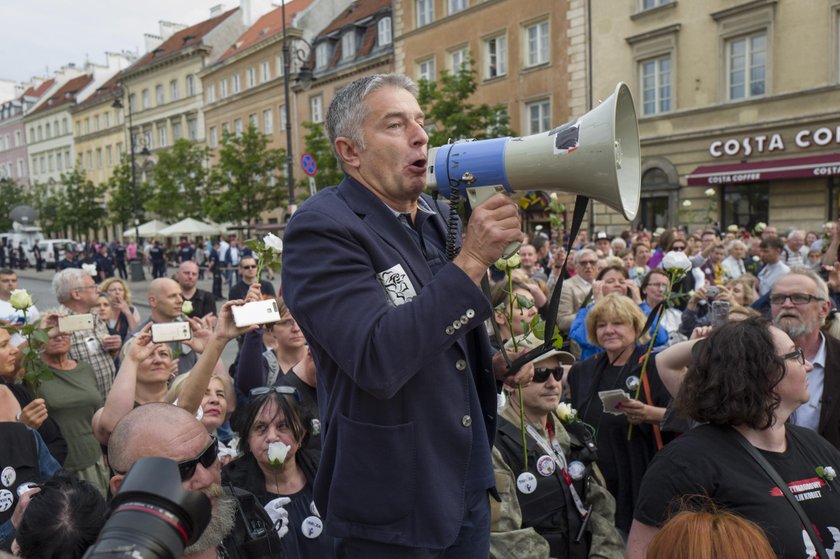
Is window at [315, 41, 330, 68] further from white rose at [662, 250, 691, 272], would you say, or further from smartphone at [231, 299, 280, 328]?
smartphone at [231, 299, 280, 328]

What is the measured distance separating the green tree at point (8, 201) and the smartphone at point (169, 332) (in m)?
56.4

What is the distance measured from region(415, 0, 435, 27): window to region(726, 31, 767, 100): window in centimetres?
1278

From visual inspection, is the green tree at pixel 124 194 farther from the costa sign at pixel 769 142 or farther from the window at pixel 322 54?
the costa sign at pixel 769 142

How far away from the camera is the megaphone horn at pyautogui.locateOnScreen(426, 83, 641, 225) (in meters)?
1.72

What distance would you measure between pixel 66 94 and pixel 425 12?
46.1m

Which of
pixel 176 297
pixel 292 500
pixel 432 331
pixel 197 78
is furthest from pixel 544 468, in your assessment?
pixel 197 78

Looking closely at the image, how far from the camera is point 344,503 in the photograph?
1.70 metres

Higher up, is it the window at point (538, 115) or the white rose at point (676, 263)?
the window at point (538, 115)

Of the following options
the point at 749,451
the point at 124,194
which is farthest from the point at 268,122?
the point at 749,451

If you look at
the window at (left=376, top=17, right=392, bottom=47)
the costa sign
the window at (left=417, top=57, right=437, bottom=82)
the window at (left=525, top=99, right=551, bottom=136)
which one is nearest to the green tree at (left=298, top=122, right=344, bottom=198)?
the window at (left=417, top=57, right=437, bottom=82)

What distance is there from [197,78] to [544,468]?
47.0 m

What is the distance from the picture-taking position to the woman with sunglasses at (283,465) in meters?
2.97

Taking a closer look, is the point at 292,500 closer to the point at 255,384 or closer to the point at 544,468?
the point at 544,468

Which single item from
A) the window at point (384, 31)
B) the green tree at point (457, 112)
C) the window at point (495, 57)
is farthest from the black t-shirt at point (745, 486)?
the window at point (384, 31)
